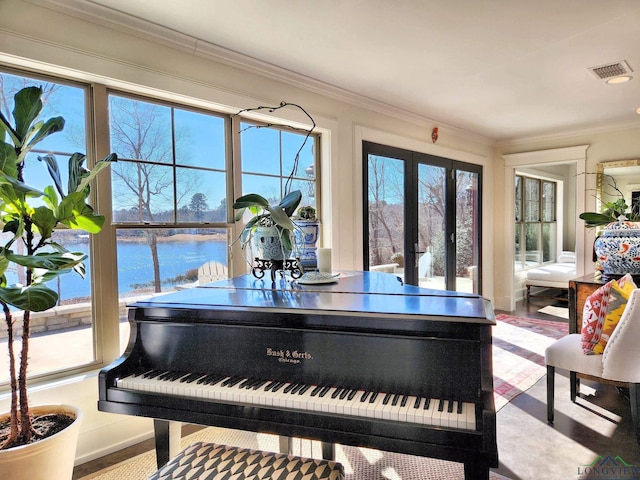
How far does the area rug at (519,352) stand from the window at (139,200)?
2.29 metres

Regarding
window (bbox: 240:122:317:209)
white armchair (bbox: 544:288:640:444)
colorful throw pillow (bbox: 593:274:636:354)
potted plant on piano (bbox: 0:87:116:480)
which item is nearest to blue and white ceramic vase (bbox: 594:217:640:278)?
colorful throw pillow (bbox: 593:274:636:354)

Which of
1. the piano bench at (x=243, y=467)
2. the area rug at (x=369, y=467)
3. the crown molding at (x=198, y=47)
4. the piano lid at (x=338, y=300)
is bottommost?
the area rug at (x=369, y=467)

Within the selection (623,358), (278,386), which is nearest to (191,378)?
(278,386)

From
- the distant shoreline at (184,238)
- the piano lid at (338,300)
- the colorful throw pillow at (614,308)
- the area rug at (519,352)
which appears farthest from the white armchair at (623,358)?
the distant shoreline at (184,238)

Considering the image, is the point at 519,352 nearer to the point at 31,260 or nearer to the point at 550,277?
the point at 550,277

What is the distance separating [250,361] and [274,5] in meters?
1.84

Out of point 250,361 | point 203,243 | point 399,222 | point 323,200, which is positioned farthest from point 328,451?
point 399,222

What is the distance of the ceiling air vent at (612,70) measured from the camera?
300 centimetres

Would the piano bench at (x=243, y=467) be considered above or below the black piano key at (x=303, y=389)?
below

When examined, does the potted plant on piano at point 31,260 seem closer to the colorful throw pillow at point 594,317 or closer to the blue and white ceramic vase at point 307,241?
the blue and white ceramic vase at point 307,241

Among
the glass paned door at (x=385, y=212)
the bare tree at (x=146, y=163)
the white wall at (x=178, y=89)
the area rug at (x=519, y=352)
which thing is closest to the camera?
the white wall at (x=178, y=89)

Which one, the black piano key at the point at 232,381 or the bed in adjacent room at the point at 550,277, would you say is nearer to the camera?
the black piano key at the point at 232,381

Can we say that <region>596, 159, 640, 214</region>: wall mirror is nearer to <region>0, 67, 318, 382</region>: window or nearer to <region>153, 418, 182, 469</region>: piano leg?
<region>0, 67, 318, 382</region>: window

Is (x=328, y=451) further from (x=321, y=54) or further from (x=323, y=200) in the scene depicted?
(x=321, y=54)
